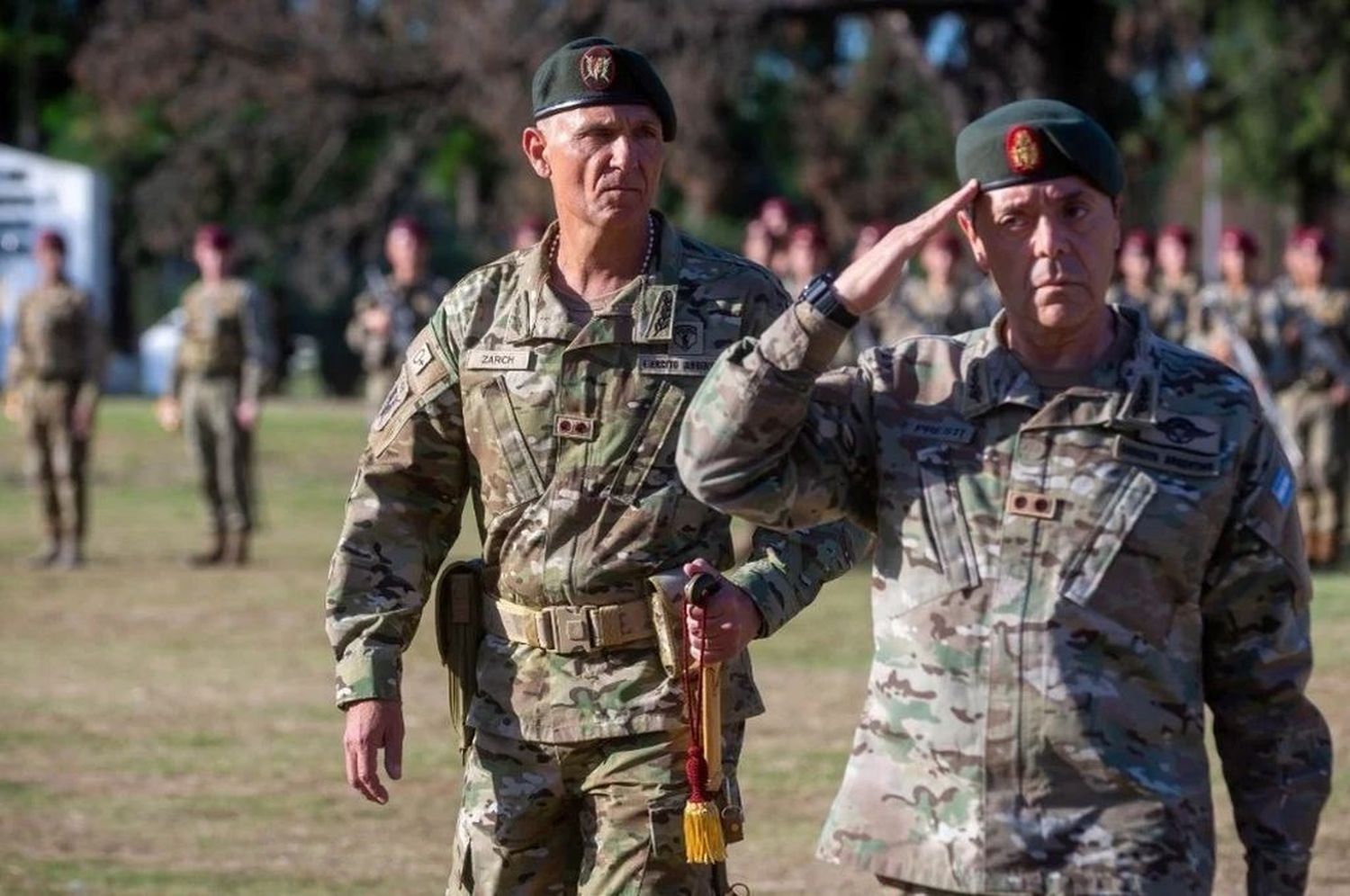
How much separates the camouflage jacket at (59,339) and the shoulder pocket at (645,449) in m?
14.3

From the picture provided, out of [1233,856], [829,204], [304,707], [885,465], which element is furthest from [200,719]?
[829,204]

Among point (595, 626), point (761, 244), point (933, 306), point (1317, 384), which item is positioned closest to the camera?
point (595, 626)

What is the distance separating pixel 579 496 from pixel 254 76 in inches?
1063

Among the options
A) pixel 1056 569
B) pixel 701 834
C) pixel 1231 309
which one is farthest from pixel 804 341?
pixel 1231 309

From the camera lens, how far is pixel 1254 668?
4.36 metres

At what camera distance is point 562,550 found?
18.3 ft

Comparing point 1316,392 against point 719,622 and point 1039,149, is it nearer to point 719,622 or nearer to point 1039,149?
point 719,622

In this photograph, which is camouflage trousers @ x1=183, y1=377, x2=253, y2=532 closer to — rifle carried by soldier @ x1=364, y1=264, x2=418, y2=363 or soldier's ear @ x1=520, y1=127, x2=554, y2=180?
rifle carried by soldier @ x1=364, y1=264, x2=418, y2=363

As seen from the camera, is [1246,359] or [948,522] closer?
[948,522]

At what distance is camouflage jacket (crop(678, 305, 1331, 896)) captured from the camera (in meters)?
4.29

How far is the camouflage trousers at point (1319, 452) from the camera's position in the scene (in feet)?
63.5

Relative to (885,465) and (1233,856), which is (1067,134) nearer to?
(885,465)

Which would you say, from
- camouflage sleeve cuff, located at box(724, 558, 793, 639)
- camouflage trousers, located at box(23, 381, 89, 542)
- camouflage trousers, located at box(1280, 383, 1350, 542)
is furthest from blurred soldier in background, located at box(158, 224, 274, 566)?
camouflage sleeve cuff, located at box(724, 558, 793, 639)

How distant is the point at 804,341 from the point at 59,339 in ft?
51.5
